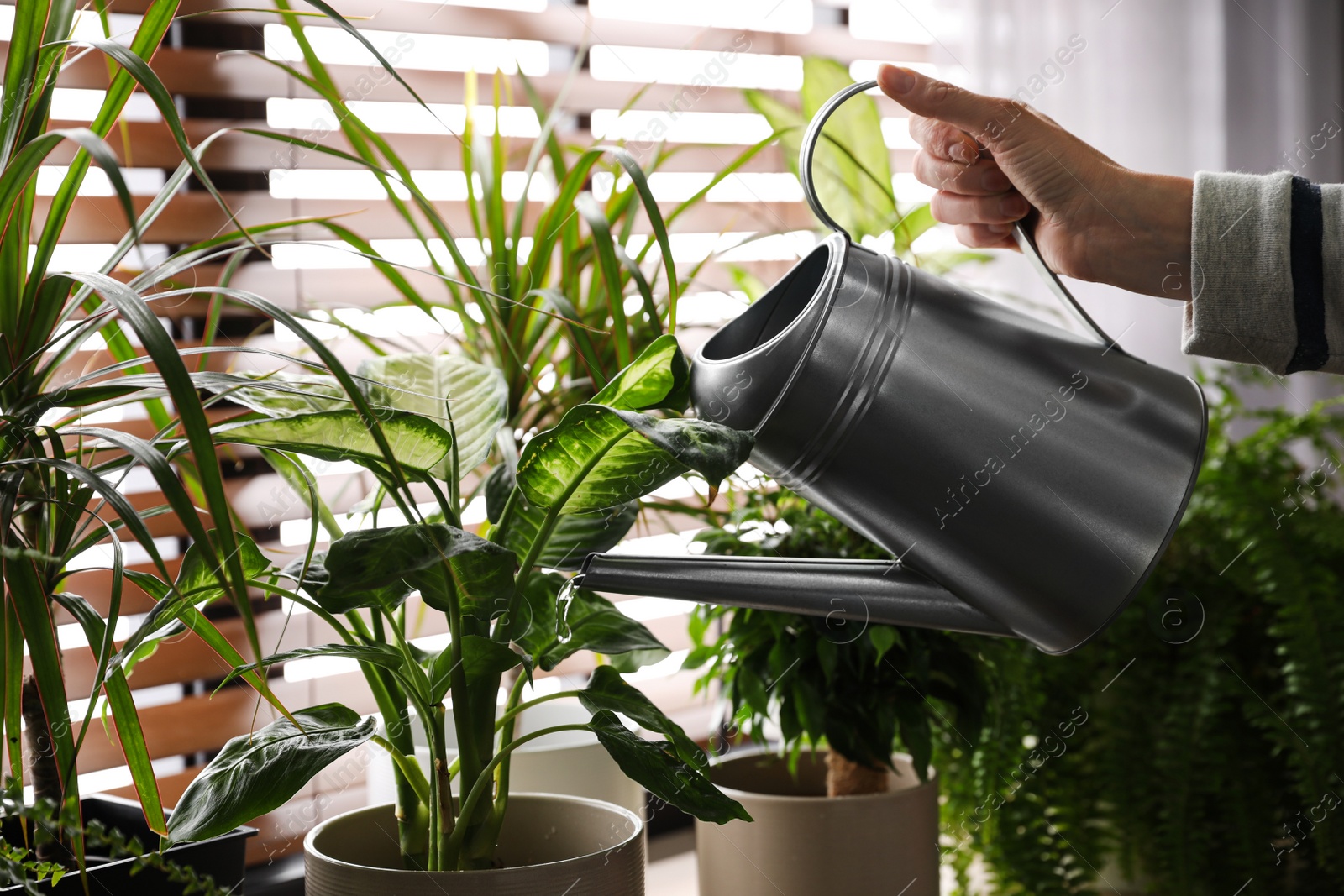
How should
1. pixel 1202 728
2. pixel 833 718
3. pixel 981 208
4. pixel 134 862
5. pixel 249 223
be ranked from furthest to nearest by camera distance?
pixel 1202 728
pixel 249 223
pixel 833 718
pixel 981 208
pixel 134 862

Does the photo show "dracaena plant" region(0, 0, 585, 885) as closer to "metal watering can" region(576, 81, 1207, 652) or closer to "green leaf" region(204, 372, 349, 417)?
"green leaf" region(204, 372, 349, 417)

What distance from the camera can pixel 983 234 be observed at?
0.88 meters

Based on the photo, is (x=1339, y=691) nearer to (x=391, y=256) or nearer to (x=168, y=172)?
(x=391, y=256)

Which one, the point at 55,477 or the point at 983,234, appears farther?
the point at 983,234

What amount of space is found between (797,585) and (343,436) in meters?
0.26

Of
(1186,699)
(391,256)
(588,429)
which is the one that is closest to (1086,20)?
(1186,699)

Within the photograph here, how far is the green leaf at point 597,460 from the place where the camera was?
539 millimetres

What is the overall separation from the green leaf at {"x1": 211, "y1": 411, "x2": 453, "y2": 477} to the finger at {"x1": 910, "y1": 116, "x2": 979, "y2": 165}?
415mm

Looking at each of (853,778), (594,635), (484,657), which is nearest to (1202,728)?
(853,778)

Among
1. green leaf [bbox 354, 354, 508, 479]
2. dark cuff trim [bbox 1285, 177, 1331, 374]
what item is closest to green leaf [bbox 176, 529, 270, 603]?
green leaf [bbox 354, 354, 508, 479]

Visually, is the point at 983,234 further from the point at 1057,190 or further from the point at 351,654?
the point at 351,654

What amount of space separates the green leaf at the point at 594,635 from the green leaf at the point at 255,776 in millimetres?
130

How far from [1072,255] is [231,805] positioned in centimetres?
65

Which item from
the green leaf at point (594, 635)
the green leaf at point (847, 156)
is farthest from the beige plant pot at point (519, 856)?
the green leaf at point (847, 156)
